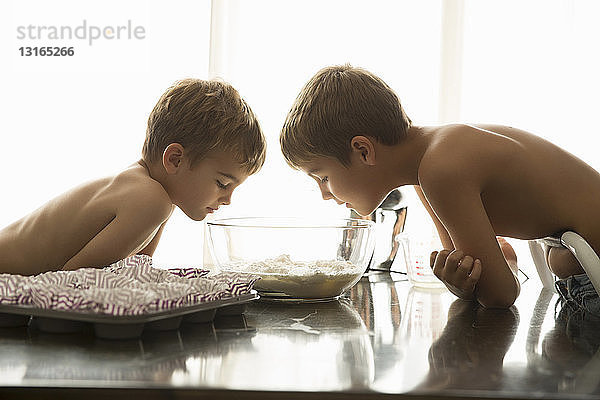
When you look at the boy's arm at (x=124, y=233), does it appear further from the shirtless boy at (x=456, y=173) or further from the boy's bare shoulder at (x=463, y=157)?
the boy's bare shoulder at (x=463, y=157)

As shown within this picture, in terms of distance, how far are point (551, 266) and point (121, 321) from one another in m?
0.96

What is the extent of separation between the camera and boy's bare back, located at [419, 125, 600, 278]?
1100 millimetres

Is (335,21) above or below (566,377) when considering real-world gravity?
above

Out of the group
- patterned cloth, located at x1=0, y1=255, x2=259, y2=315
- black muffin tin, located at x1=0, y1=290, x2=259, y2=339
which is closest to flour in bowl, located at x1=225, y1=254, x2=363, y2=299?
patterned cloth, located at x1=0, y1=255, x2=259, y2=315

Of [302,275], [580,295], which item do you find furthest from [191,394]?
[580,295]

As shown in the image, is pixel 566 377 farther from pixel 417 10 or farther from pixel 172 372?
pixel 417 10

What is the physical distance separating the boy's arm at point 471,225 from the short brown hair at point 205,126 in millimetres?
489

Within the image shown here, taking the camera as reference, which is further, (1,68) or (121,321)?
(1,68)

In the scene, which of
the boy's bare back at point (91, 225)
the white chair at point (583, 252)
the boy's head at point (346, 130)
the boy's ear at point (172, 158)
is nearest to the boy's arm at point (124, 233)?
the boy's bare back at point (91, 225)

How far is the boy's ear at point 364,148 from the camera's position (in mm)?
1338

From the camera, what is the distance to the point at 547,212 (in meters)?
1.21

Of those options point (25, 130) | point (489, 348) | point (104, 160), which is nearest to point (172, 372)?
point (489, 348)

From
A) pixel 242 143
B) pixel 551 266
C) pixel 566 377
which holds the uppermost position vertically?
pixel 242 143

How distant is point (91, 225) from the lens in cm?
131
